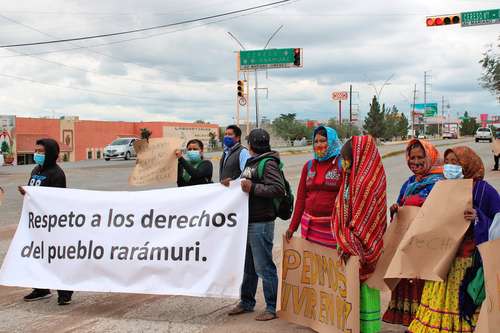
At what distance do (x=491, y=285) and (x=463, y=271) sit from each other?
1.53 ft

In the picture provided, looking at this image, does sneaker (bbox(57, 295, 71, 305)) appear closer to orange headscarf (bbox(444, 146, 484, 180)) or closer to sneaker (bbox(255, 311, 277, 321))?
sneaker (bbox(255, 311, 277, 321))

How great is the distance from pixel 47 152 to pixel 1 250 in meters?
3.52

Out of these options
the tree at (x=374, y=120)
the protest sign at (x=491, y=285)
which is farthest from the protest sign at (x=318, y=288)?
the tree at (x=374, y=120)

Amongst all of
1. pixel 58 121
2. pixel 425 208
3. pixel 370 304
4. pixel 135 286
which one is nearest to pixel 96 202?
pixel 135 286

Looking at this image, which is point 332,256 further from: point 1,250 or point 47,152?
point 1,250

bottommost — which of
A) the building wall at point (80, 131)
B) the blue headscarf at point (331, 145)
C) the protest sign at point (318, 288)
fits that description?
the protest sign at point (318, 288)

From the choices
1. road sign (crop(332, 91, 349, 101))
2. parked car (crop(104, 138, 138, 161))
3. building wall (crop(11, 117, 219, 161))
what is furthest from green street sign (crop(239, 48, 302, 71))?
road sign (crop(332, 91, 349, 101))

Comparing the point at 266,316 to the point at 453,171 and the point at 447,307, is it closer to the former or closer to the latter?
the point at 447,307

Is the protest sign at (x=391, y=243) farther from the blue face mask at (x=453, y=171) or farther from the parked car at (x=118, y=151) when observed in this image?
the parked car at (x=118, y=151)

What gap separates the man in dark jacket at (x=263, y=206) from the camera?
4.95 m

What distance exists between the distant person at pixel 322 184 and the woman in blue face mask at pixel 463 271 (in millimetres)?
880

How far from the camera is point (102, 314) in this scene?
5.36 metres

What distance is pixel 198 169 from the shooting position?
5984 mm

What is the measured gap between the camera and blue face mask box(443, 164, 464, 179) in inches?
155
